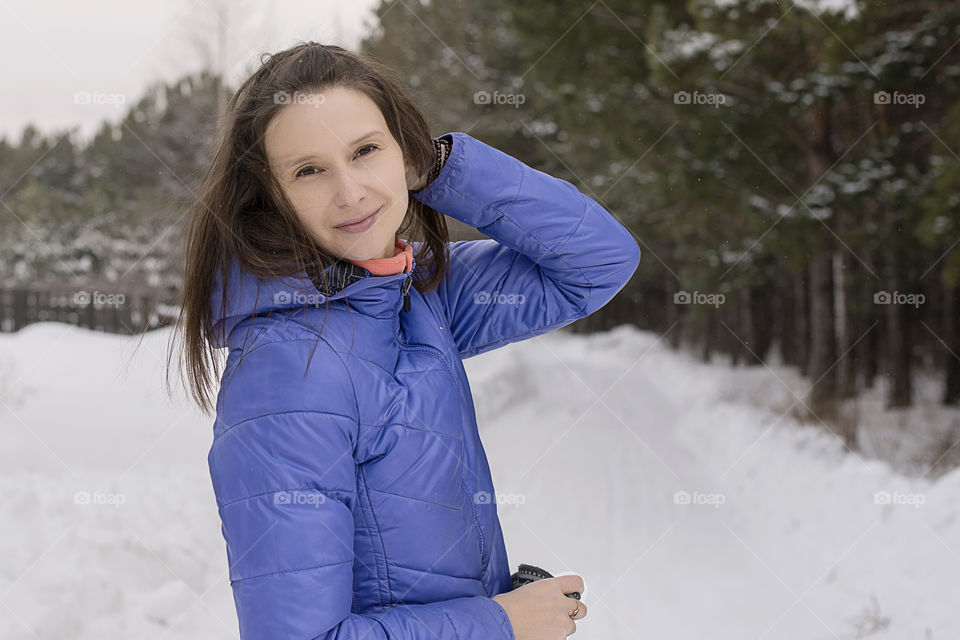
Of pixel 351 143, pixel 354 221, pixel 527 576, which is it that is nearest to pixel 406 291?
pixel 354 221

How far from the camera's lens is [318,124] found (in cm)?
123

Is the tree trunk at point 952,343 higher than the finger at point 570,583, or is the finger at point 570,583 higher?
the tree trunk at point 952,343

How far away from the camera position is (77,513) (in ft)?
12.0

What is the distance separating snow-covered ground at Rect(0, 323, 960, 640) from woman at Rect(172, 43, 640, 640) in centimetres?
91

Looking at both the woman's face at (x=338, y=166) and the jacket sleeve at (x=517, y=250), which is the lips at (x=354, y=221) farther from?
the jacket sleeve at (x=517, y=250)

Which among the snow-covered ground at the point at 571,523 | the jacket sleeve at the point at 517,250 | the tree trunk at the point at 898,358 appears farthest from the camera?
the tree trunk at the point at 898,358

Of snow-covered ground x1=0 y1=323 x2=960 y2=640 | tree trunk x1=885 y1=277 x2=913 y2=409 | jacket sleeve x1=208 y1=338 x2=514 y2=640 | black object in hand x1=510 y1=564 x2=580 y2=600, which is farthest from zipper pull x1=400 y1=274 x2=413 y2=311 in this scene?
tree trunk x1=885 y1=277 x2=913 y2=409

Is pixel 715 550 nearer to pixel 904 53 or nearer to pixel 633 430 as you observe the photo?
pixel 633 430

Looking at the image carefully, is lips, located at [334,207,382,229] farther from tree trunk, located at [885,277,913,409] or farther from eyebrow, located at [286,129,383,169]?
tree trunk, located at [885,277,913,409]

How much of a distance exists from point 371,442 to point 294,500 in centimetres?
15

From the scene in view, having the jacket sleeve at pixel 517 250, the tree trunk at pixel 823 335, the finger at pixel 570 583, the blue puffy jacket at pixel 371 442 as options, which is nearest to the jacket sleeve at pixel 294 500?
the blue puffy jacket at pixel 371 442

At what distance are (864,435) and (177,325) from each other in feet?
26.9

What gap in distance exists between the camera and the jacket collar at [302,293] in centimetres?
116

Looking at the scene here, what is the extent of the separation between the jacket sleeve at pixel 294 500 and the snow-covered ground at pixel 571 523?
3.33ft
